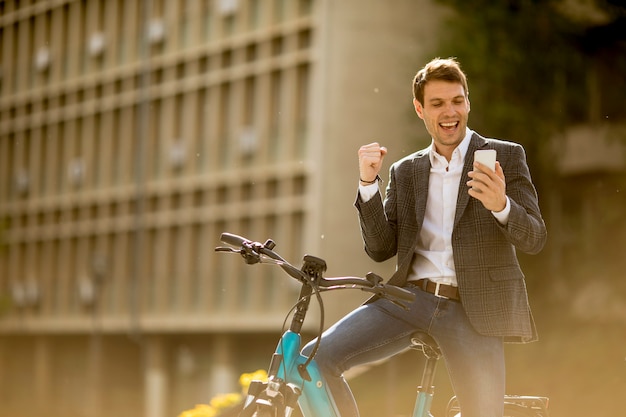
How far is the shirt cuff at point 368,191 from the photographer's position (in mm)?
4598

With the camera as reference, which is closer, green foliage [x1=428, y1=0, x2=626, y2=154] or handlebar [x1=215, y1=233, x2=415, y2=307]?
handlebar [x1=215, y1=233, x2=415, y2=307]

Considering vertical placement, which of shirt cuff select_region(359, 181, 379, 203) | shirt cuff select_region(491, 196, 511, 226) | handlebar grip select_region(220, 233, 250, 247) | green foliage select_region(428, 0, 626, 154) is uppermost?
green foliage select_region(428, 0, 626, 154)

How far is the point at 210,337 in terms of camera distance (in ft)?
127

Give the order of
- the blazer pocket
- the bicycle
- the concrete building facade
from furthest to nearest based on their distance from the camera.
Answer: the concrete building facade < the blazer pocket < the bicycle

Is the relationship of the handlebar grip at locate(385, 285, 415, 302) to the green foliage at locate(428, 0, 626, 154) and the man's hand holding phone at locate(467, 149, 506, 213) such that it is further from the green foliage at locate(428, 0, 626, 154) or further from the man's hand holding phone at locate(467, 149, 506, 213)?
the green foliage at locate(428, 0, 626, 154)

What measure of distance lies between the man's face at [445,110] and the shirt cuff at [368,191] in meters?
0.26

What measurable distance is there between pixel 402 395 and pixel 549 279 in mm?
2818

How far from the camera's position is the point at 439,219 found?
4.64 metres

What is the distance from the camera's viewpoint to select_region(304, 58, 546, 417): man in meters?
4.41

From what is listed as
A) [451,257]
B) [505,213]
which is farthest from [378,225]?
[505,213]

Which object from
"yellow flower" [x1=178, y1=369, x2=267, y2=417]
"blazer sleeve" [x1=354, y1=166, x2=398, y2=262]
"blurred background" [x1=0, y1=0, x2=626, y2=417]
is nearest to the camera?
"blazer sleeve" [x1=354, y1=166, x2=398, y2=262]

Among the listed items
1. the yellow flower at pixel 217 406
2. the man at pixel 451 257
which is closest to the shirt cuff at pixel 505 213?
the man at pixel 451 257

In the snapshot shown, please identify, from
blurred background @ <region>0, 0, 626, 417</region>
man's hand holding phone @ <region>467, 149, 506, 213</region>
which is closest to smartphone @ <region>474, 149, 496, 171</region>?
man's hand holding phone @ <region>467, 149, 506, 213</region>

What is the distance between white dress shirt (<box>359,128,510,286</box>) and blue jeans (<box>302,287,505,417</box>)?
0.08 m
